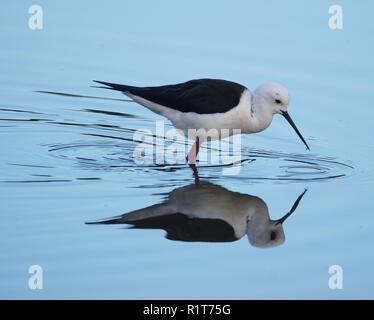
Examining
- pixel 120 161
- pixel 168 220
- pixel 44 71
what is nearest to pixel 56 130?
pixel 120 161

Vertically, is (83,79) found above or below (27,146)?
above

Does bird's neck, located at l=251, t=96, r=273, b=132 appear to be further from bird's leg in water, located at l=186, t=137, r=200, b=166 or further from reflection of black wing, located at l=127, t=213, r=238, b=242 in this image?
reflection of black wing, located at l=127, t=213, r=238, b=242

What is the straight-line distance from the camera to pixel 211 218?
7.49 m

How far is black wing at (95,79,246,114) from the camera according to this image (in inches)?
358

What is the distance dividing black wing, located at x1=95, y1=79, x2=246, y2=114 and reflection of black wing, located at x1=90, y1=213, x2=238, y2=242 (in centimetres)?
198

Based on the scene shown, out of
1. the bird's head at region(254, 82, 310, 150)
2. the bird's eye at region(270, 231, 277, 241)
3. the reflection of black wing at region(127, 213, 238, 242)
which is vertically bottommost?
the bird's eye at region(270, 231, 277, 241)

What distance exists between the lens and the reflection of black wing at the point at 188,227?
707cm

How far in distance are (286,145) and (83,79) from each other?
3594mm

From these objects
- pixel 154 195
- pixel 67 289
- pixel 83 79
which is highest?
pixel 83 79

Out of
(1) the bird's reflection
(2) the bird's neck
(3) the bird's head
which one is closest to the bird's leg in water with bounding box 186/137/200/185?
(2) the bird's neck

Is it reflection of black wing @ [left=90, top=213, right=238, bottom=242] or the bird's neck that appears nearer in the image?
reflection of black wing @ [left=90, top=213, right=238, bottom=242]

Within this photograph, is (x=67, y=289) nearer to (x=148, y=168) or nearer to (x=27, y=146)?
(x=148, y=168)

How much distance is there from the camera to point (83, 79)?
12.2 meters

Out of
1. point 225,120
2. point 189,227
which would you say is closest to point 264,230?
point 189,227
